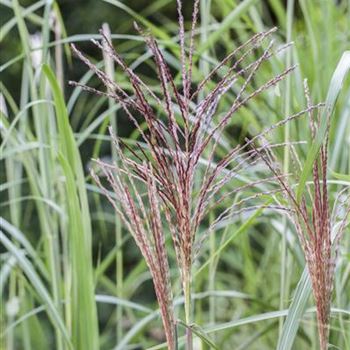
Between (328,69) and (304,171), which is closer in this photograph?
(304,171)

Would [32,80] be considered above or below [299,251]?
above

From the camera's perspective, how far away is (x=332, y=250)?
2.63ft

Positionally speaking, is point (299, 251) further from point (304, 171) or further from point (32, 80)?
point (304, 171)

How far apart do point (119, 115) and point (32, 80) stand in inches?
114

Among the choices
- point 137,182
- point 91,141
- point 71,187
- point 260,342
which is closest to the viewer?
point 71,187

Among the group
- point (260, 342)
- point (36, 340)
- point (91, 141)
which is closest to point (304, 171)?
point (36, 340)

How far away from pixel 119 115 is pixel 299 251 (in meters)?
2.86

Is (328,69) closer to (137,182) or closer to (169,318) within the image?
(169,318)

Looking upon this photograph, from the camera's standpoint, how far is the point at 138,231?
2.48 feet

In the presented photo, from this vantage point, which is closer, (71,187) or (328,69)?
(71,187)

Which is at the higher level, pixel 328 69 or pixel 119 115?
pixel 119 115

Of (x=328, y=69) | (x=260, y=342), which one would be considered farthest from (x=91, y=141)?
(x=328, y=69)

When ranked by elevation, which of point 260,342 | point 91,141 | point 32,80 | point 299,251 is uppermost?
point 91,141

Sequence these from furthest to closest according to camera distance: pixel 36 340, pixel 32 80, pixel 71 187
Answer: pixel 36 340
pixel 32 80
pixel 71 187
